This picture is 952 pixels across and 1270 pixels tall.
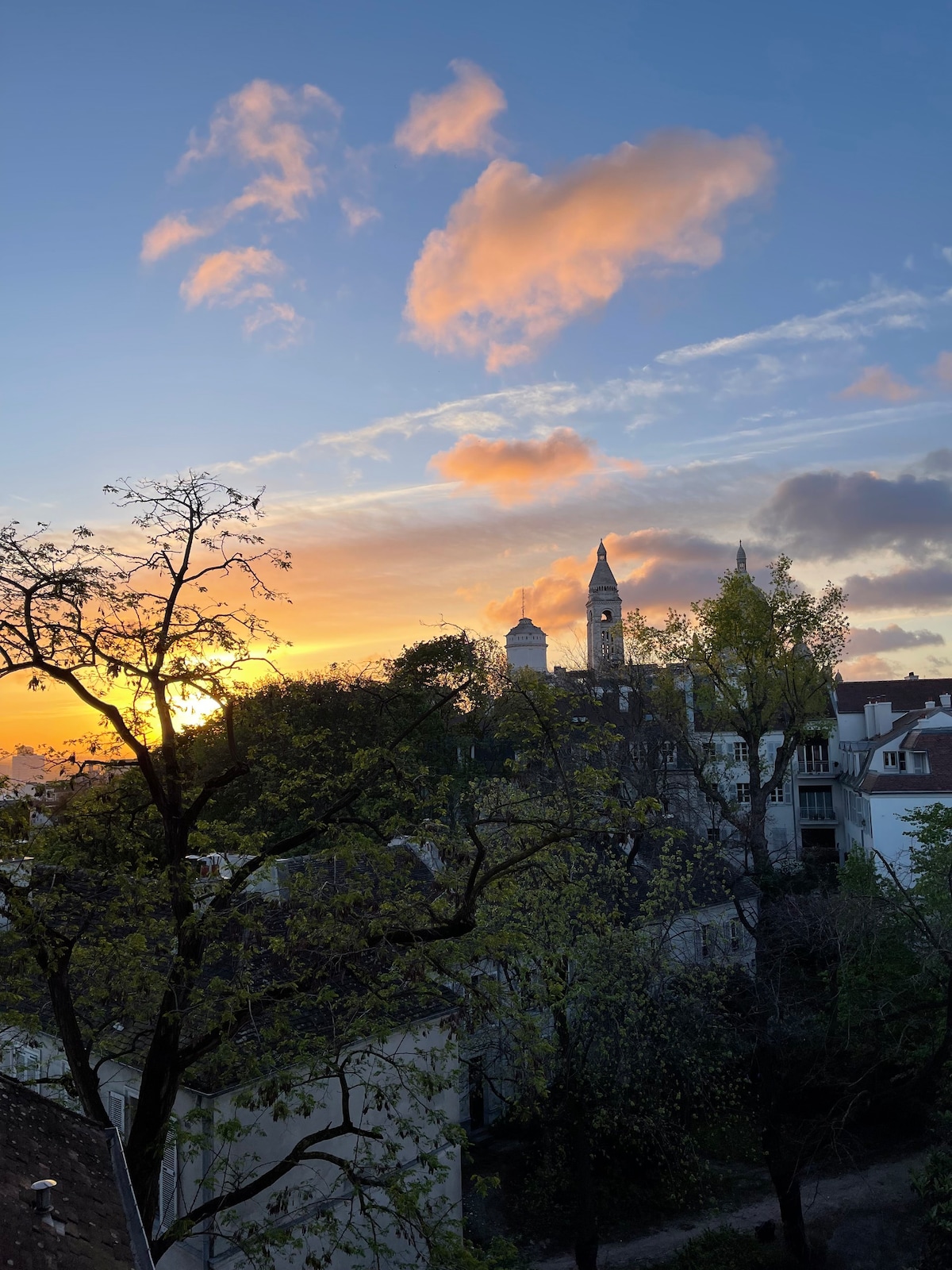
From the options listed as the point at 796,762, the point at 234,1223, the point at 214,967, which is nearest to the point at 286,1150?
the point at 234,1223

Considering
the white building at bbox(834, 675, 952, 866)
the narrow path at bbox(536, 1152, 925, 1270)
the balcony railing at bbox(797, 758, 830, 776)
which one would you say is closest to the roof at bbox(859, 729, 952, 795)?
the white building at bbox(834, 675, 952, 866)

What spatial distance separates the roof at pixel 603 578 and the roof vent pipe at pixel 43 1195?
9357cm

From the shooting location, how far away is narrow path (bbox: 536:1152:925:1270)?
A: 20500 mm

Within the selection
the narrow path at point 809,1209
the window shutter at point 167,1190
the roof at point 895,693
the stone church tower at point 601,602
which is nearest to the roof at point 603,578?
the stone church tower at point 601,602

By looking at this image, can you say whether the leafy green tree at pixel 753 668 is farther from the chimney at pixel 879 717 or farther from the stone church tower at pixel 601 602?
the stone church tower at pixel 601 602

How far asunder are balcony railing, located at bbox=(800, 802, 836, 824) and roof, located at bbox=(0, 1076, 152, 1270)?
56.8m

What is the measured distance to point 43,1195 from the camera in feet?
22.4

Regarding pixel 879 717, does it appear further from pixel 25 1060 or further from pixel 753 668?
pixel 25 1060

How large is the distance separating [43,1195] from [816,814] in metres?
58.8

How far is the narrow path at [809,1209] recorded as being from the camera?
2050cm

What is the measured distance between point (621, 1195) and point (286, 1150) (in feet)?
34.4

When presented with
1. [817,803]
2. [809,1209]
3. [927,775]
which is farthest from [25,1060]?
[817,803]

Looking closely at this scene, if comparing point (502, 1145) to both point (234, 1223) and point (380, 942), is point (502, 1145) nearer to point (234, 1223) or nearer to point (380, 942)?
point (234, 1223)

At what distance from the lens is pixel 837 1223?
2164 cm
